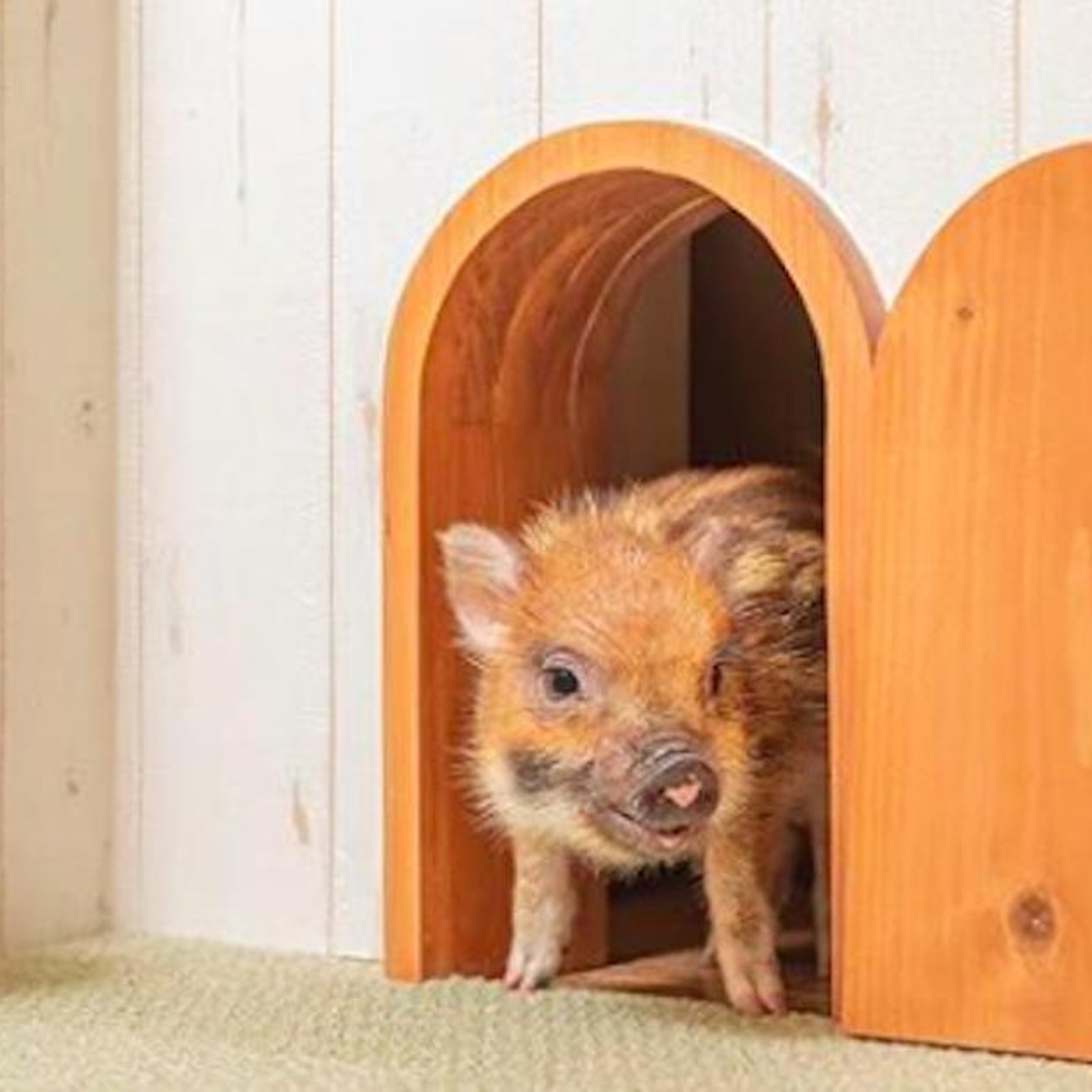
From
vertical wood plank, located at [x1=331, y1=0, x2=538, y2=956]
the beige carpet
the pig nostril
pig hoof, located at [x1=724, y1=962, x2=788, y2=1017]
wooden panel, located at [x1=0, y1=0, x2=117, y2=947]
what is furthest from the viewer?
wooden panel, located at [x1=0, y1=0, x2=117, y2=947]

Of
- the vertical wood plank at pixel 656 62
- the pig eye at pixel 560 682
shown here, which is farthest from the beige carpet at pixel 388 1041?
the vertical wood plank at pixel 656 62

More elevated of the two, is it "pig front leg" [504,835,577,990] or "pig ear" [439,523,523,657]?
"pig ear" [439,523,523,657]

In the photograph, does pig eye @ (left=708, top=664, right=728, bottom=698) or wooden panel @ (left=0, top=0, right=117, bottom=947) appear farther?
wooden panel @ (left=0, top=0, right=117, bottom=947)

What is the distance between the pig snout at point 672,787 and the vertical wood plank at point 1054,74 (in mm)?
477

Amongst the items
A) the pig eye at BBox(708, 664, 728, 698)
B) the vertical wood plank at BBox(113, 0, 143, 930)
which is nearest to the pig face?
the pig eye at BBox(708, 664, 728, 698)

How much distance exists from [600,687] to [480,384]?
326mm

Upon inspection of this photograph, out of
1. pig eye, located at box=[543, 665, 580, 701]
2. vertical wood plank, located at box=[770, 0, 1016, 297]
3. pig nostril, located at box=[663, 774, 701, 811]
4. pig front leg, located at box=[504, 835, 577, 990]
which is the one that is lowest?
pig front leg, located at box=[504, 835, 577, 990]

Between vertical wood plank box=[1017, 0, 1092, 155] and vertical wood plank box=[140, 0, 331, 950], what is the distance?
0.60 m

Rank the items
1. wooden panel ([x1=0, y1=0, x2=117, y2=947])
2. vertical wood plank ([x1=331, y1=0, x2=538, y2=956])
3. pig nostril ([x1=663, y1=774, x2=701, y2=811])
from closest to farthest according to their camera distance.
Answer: pig nostril ([x1=663, y1=774, x2=701, y2=811])
vertical wood plank ([x1=331, y1=0, x2=538, y2=956])
wooden panel ([x1=0, y1=0, x2=117, y2=947])

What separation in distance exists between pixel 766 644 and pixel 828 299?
0.27 metres

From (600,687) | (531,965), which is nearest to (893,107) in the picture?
(600,687)

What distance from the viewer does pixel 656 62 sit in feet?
6.15

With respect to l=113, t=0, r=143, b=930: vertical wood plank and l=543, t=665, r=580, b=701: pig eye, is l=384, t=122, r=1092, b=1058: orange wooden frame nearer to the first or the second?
l=543, t=665, r=580, b=701: pig eye

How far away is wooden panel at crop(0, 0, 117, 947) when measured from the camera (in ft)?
6.82
